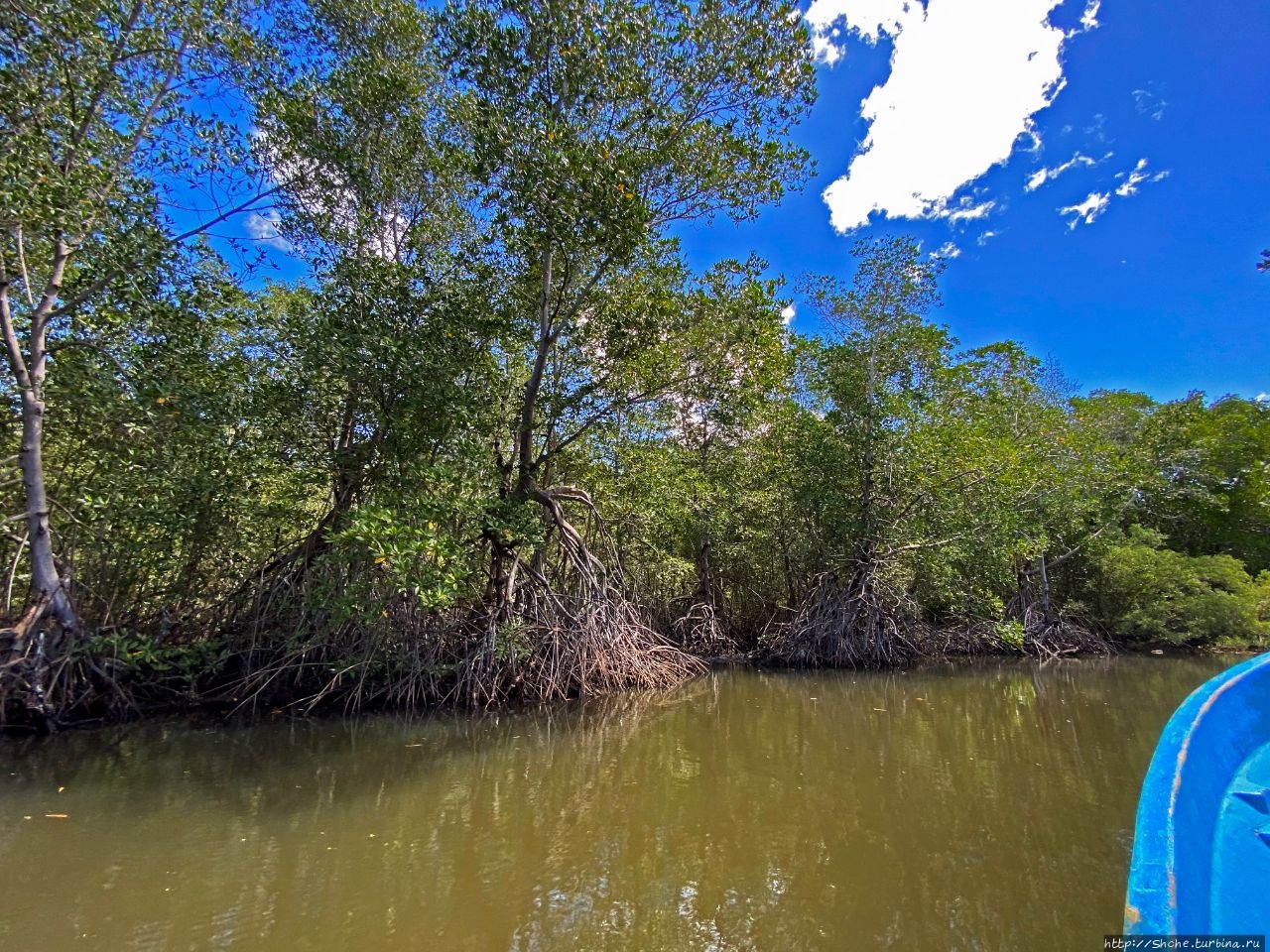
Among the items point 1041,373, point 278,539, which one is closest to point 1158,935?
point 278,539

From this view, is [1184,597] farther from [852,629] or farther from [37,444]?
[37,444]

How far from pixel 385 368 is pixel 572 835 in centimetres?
441

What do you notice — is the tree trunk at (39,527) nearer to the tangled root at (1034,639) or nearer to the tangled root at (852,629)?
the tangled root at (852,629)

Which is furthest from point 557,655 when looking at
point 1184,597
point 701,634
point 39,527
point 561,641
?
point 1184,597

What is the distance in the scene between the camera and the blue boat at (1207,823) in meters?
1.45

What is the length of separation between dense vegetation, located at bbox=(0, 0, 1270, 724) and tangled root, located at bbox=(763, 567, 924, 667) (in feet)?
0.25

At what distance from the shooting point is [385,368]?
18.8 ft

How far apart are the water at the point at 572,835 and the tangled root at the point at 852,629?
3.52 m

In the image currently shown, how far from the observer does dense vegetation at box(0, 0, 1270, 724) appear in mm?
4680

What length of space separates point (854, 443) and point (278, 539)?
25.6ft

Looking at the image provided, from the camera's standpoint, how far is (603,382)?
693 cm

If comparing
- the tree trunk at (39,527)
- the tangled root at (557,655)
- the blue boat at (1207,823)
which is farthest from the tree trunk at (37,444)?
the blue boat at (1207,823)

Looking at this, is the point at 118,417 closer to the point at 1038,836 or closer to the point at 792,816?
the point at 792,816

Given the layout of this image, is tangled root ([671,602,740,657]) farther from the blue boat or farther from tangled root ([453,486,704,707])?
the blue boat
